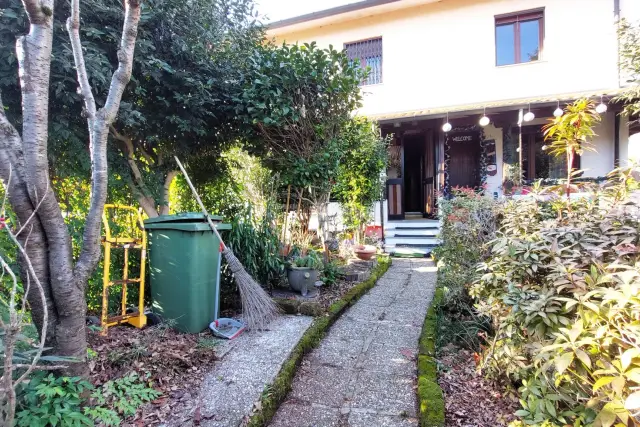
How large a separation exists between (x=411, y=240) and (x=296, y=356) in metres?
6.07

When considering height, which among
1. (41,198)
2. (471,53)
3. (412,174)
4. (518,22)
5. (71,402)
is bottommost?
(71,402)

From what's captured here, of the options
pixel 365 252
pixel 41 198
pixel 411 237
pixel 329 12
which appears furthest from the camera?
pixel 329 12

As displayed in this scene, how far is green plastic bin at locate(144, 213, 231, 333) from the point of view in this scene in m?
3.01

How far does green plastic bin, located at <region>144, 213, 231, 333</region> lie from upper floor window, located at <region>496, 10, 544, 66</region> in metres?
10.1

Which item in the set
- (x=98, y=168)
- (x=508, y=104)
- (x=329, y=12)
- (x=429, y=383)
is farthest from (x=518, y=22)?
(x=98, y=168)

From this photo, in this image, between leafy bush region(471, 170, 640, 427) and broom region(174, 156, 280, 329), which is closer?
leafy bush region(471, 170, 640, 427)

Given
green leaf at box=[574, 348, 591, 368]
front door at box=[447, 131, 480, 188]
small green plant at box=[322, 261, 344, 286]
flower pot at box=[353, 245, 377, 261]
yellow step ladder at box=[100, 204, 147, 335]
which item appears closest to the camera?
green leaf at box=[574, 348, 591, 368]

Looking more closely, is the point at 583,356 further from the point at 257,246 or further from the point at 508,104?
the point at 508,104

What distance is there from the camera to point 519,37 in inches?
357

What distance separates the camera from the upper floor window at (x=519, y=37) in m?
8.92

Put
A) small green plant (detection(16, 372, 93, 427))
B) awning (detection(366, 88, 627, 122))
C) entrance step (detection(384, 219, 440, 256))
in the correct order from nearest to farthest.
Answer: small green plant (detection(16, 372, 93, 427))
awning (detection(366, 88, 627, 122))
entrance step (detection(384, 219, 440, 256))

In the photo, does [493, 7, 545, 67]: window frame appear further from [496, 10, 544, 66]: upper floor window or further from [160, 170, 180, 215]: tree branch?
[160, 170, 180, 215]: tree branch

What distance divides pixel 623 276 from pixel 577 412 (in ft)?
2.21

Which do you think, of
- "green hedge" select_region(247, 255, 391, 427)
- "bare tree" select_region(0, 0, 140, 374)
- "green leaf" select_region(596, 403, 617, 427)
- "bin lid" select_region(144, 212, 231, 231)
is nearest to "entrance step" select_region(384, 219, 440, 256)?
"green hedge" select_region(247, 255, 391, 427)
